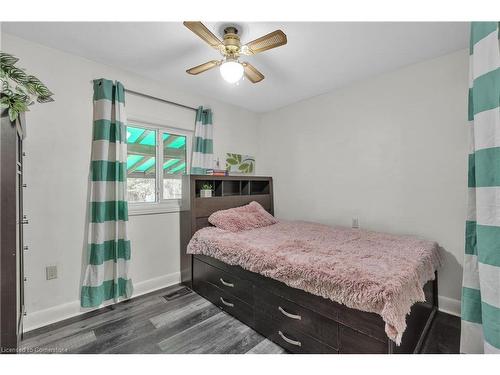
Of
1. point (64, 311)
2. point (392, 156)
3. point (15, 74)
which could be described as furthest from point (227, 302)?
point (392, 156)

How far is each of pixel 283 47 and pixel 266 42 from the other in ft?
1.75

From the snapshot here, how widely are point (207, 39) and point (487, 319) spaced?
1.95 metres

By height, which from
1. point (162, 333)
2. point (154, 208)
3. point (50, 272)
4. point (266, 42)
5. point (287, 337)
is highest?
point (266, 42)

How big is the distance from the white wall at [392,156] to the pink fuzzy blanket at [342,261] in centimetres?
34

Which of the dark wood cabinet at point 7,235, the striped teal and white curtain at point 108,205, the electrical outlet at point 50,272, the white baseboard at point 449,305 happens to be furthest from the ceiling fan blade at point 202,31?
the white baseboard at point 449,305

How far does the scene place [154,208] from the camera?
2652 mm

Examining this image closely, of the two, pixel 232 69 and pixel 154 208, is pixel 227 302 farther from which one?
pixel 232 69

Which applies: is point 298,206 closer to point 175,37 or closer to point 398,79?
point 398,79

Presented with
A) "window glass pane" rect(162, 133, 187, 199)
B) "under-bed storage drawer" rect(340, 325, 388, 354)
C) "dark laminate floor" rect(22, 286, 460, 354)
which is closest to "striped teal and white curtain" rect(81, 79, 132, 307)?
"dark laminate floor" rect(22, 286, 460, 354)

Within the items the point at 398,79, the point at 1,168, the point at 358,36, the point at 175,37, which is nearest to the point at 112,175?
the point at 1,168

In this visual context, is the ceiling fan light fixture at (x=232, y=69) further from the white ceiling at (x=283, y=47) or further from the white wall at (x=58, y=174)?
the white wall at (x=58, y=174)

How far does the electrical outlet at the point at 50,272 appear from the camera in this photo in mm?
1966

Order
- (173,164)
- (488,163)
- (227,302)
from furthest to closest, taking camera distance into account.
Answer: (173,164), (227,302), (488,163)
